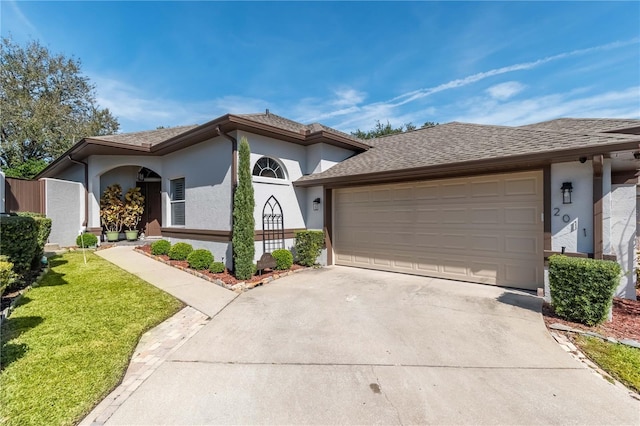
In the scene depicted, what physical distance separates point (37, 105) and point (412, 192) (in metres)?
29.3

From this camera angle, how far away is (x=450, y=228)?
23.7ft

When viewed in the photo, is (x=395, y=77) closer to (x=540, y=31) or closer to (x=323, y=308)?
(x=540, y=31)

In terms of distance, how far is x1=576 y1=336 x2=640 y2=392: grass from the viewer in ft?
10.0

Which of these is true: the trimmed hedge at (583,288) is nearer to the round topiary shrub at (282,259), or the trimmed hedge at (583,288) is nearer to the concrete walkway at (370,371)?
the concrete walkway at (370,371)

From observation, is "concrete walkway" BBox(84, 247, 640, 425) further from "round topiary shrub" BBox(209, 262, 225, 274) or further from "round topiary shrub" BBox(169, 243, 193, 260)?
"round topiary shrub" BBox(169, 243, 193, 260)

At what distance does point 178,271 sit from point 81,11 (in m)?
7.72

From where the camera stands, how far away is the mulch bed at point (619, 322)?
417cm

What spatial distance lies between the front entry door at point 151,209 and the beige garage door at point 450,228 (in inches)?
368

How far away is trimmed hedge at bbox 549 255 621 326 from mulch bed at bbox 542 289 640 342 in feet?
0.44

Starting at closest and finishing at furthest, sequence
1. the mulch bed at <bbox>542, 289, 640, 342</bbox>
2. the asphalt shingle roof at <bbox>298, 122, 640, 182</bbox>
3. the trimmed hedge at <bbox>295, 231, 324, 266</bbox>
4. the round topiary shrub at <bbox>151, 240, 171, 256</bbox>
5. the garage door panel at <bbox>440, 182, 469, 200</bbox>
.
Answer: the mulch bed at <bbox>542, 289, 640, 342</bbox> < the asphalt shingle roof at <bbox>298, 122, 640, 182</bbox> < the garage door panel at <bbox>440, 182, 469, 200</bbox> < the trimmed hedge at <bbox>295, 231, 324, 266</bbox> < the round topiary shrub at <bbox>151, 240, 171, 256</bbox>

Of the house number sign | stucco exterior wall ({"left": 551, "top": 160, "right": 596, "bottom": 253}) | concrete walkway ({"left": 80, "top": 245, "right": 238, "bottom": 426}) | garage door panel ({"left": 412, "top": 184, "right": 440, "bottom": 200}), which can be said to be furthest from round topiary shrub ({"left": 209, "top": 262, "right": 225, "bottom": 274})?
the house number sign

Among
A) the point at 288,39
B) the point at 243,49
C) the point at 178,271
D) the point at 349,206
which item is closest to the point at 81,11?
the point at 243,49

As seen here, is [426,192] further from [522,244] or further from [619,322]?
[619,322]

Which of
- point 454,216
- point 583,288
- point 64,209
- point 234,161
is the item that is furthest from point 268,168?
point 64,209
